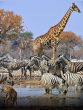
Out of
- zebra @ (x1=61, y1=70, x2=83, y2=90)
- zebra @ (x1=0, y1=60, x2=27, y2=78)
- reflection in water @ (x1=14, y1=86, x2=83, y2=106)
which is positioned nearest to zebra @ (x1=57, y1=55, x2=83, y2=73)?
reflection in water @ (x1=14, y1=86, x2=83, y2=106)

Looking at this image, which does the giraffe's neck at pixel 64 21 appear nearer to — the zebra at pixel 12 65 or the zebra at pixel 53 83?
the zebra at pixel 12 65

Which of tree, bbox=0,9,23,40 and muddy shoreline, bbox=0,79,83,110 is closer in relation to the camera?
muddy shoreline, bbox=0,79,83,110

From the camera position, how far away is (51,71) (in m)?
14.2

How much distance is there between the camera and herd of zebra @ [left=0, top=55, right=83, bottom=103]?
1127 cm

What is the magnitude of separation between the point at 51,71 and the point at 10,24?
1651 centimetres

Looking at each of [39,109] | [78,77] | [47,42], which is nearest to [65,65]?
[78,77]

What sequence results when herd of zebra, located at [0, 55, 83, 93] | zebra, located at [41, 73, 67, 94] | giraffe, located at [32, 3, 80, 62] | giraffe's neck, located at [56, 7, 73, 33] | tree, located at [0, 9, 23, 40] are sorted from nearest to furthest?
zebra, located at [41, 73, 67, 94] < herd of zebra, located at [0, 55, 83, 93] < giraffe, located at [32, 3, 80, 62] < giraffe's neck, located at [56, 7, 73, 33] < tree, located at [0, 9, 23, 40]

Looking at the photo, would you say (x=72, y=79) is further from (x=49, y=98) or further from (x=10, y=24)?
(x=10, y=24)

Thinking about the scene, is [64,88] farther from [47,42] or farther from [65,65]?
[47,42]

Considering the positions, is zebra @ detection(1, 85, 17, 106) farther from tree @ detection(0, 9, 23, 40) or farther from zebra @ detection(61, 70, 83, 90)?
tree @ detection(0, 9, 23, 40)

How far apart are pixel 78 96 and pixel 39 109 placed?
7.70ft

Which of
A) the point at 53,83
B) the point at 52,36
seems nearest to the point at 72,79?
the point at 53,83

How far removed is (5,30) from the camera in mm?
29250

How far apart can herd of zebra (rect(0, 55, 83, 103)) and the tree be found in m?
12.2
